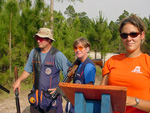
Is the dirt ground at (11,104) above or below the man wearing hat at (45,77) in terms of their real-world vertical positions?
below

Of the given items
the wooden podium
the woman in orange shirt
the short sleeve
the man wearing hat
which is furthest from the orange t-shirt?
the man wearing hat

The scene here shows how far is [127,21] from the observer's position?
4.01 feet

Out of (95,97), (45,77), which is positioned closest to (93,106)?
(95,97)

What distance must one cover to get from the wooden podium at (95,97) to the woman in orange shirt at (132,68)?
10.2 inches

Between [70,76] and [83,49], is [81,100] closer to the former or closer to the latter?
[70,76]

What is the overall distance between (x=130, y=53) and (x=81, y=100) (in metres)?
0.59

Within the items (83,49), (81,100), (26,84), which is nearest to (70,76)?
(83,49)

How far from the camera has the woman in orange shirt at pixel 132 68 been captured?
1116mm

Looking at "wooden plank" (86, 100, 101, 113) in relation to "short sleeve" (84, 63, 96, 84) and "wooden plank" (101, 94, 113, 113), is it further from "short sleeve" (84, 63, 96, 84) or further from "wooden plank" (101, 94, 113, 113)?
"short sleeve" (84, 63, 96, 84)

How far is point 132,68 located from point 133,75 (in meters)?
0.06

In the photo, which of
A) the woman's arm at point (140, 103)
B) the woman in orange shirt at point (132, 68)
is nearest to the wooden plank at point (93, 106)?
the woman's arm at point (140, 103)

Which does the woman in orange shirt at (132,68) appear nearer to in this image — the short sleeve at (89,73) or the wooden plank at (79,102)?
the wooden plank at (79,102)

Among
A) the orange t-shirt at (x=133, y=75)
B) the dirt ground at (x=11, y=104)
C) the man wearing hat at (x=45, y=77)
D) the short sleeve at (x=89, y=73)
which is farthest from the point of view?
the dirt ground at (x=11, y=104)

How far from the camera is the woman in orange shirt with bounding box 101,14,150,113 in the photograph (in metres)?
1.12
